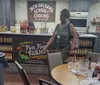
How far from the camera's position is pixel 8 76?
386 centimetres

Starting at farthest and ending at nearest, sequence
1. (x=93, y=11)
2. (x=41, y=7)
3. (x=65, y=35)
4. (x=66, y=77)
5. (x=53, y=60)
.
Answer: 1. (x=41, y=7)
2. (x=93, y=11)
3. (x=65, y=35)
4. (x=53, y=60)
5. (x=66, y=77)

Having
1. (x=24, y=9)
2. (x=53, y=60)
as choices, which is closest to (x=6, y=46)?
(x=53, y=60)

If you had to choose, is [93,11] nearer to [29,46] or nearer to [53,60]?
[29,46]

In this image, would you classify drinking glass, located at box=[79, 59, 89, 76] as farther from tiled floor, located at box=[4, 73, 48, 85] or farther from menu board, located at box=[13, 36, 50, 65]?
menu board, located at box=[13, 36, 50, 65]

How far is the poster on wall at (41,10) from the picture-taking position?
612 centimetres

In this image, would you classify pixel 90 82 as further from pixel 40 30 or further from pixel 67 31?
pixel 40 30

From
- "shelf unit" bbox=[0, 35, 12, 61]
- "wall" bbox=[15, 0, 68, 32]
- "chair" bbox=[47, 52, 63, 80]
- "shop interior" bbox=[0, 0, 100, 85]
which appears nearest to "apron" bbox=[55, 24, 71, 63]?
"shop interior" bbox=[0, 0, 100, 85]

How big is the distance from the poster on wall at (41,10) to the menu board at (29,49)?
2.50 m

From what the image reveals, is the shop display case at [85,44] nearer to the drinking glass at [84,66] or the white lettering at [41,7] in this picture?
the drinking glass at [84,66]

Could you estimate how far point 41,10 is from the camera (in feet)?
20.4

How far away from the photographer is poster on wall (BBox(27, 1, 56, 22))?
612 centimetres

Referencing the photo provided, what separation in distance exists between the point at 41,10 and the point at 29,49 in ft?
8.90

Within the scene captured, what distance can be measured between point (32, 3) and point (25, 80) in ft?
15.6

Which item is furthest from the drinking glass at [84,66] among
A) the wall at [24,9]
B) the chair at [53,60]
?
the wall at [24,9]
